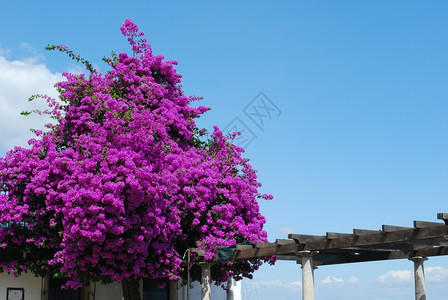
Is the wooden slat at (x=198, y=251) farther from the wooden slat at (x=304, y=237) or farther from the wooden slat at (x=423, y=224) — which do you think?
the wooden slat at (x=423, y=224)

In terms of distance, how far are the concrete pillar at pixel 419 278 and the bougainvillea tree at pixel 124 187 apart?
6.11 meters

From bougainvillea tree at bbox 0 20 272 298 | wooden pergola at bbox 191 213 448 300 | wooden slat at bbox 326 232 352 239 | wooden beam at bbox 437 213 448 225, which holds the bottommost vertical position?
wooden pergola at bbox 191 213 448 300

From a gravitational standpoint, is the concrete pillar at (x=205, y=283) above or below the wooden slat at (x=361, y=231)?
below

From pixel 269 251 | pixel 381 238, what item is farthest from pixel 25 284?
pixel 381 238

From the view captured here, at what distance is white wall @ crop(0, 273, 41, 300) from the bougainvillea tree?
1.18 m

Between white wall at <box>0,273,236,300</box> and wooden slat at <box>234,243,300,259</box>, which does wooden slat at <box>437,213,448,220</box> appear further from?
white wall at <box>0,273,236,300</box>

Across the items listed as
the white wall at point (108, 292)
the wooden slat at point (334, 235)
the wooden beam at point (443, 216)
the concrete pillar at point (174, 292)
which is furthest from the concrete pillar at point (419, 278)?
the white wall at point (108, 292)

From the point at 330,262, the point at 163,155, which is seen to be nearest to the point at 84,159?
the point at 163,155

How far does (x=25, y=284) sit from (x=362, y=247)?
1296cm

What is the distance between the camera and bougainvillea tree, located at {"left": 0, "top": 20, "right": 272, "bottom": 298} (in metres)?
18.3

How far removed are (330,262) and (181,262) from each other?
486 cm

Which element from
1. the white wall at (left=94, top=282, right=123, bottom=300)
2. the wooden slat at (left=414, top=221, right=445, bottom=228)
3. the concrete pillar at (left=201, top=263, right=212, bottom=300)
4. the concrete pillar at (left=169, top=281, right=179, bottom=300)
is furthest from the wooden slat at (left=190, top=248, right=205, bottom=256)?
the wooden slat at (left=414, top=221, right=445, bottom=228)

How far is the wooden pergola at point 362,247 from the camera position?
13.0 meters

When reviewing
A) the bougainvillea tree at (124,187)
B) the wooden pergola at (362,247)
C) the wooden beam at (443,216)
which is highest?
the bougainvillea tree at (124,187)
